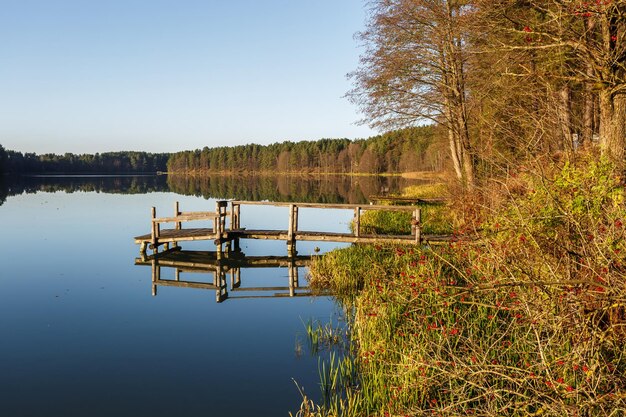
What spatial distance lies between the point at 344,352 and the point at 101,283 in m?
10.3

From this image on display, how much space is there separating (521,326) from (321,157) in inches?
5831

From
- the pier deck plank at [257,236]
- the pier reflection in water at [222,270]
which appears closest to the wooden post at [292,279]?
the pier reflection in water at [222,270]

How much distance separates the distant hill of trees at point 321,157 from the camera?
119188mm

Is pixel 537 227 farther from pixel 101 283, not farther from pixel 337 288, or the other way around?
pixel 101 283

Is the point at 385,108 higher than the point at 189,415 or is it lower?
higher

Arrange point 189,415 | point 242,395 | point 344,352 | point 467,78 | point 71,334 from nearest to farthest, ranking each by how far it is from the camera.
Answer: point 189,415 → point 242,395 → point 344,352 → point 71,334 → point 467,78

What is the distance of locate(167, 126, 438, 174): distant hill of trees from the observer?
119 meters

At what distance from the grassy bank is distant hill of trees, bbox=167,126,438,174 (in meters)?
82.9

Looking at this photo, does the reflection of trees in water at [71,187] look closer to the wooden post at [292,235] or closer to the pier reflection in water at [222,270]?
the pier reflection in water at [222,270]

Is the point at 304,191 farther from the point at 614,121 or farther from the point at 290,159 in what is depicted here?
the point at 290,159

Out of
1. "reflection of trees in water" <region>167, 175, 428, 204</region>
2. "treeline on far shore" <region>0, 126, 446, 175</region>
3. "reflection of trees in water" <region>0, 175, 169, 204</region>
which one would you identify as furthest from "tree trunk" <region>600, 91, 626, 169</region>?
"treeline on far shore" <region>0, 126, 446, 175</region>

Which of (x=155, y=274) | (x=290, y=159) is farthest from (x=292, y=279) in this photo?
(x=290, y=159)

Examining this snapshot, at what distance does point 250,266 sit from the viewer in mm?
17969

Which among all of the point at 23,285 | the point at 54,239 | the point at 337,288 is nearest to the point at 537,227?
the point at 337,288
